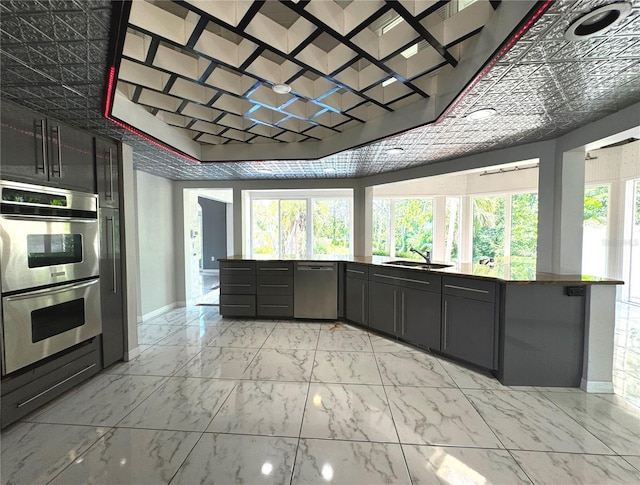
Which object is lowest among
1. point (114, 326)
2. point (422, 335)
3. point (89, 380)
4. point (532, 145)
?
point (89, 380)

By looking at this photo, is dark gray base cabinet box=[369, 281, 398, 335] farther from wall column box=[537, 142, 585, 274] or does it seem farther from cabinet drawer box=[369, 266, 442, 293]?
wall column box=[537, 142, 585, 274]

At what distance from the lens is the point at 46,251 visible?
1997 millimetres

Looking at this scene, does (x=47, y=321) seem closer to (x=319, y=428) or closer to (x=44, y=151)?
(x=44, y=151)

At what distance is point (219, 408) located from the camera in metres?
1.97

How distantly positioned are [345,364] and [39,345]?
247 centimetres

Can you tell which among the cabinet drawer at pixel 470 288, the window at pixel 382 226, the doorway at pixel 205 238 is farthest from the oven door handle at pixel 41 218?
the window at pixel 382 226

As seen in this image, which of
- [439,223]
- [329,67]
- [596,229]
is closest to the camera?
[329,67]

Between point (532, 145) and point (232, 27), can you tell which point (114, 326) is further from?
point (532, 145)

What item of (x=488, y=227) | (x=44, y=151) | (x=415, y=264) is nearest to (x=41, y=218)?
(x=44, y=151)

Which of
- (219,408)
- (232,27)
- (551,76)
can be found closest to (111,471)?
(219,408)

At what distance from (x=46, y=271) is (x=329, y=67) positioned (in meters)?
2.53

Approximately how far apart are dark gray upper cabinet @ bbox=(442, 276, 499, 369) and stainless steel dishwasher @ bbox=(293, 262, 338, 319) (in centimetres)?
166

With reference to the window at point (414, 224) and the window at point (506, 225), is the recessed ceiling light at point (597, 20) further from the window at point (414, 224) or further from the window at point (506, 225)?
the window at point (414, 224)

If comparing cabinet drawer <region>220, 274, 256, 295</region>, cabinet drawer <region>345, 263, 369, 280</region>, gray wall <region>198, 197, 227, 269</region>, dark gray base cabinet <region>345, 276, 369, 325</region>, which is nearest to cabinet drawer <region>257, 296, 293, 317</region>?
cabinet drawer <region>220, 274, 256, 295</region>
